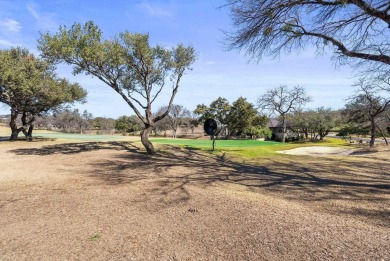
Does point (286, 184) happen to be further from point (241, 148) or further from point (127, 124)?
point (127, 124)

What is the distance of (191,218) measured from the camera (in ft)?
14.0

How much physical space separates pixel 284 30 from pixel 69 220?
290 inches

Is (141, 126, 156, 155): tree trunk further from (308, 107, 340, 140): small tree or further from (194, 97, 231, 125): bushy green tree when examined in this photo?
(308, 107, 340, 140): small tree

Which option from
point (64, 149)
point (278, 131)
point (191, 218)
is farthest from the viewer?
point (278, 131)

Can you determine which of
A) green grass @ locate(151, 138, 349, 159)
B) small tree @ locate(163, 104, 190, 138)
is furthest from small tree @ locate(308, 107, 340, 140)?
small tree @ locate(163, 104, 190, 138)

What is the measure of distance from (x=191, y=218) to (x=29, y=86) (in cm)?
1798

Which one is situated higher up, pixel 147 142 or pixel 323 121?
pixel 323 121

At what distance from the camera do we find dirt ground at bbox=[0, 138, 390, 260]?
317 centimetres

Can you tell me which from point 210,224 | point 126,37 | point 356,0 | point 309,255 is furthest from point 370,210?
point 126,37

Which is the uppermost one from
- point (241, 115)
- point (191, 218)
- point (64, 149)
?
point (241, 115)

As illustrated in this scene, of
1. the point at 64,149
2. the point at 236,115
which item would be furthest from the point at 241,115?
the point at 64,149

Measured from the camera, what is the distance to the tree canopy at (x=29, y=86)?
17.3 m

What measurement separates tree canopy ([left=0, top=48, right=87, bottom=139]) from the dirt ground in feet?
41.1

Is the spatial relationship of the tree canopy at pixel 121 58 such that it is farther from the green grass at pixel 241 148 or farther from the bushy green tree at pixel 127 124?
the bushy green tree at pixel 127 124
